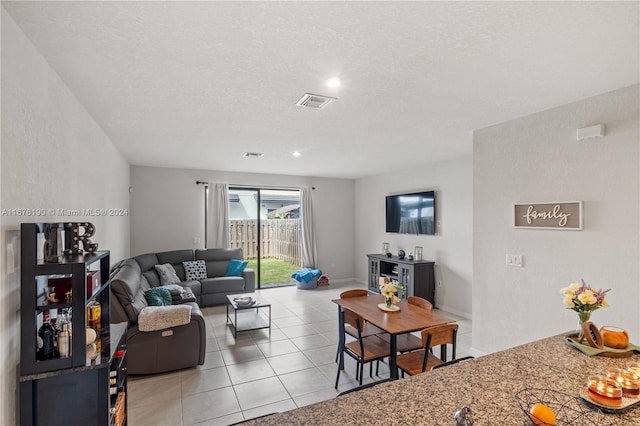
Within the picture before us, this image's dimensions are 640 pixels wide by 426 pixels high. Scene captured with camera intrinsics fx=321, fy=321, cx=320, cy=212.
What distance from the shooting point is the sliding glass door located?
711cm

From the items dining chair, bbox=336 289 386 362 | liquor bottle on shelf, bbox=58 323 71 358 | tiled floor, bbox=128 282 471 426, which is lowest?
tiled floor, bbox=128 282 471 426

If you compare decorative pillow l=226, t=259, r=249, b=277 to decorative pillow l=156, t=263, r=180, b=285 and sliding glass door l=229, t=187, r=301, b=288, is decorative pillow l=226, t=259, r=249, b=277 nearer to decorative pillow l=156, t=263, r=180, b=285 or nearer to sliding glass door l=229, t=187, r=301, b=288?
sliding glass door l=229, t=187, r=301, b=288

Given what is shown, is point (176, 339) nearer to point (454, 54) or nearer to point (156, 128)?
point (156, 128)

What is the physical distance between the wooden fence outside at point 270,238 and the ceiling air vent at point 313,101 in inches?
186

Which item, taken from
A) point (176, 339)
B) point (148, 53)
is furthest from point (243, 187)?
point (148, 53)

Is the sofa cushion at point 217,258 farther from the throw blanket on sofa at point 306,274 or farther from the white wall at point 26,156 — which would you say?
the white wall at point 26,156

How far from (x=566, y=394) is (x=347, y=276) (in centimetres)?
686

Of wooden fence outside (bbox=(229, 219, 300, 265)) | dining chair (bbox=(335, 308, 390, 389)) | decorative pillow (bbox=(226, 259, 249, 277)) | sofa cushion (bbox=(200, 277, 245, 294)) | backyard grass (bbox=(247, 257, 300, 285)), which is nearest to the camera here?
dining chair (bbox=(335, 308, 390, 389))

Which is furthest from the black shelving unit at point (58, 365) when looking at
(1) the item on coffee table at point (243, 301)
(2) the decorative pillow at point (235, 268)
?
(2) the decorative pillow at point (235, 268)

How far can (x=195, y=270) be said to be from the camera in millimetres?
5941

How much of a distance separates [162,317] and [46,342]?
1719mm

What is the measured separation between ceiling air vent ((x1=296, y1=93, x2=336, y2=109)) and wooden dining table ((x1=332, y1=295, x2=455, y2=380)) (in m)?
1.90

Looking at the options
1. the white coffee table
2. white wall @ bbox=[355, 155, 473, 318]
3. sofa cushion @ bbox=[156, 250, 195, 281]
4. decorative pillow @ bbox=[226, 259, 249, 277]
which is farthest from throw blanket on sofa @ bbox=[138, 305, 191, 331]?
white wall @ bbox=[355, 155, 473, 318]

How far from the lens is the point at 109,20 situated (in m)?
1.59
